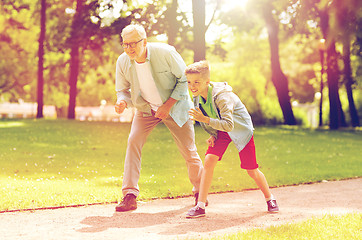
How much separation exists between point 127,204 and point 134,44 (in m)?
1.78

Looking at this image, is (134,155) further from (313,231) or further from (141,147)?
(313,231)

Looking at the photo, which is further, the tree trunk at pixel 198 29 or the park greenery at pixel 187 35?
the park greenery at pixel 187 35

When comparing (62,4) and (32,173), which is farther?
(62,4)

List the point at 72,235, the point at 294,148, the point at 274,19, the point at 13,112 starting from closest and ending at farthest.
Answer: the point at 72,235 < the point at 294,148 < the point at 274,19 < the point at 13,112

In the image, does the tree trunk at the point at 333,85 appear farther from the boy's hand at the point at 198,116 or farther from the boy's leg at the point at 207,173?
the boy's hand at the point at 198,116

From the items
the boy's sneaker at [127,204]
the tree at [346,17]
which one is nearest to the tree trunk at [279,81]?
the tree at [346,17]

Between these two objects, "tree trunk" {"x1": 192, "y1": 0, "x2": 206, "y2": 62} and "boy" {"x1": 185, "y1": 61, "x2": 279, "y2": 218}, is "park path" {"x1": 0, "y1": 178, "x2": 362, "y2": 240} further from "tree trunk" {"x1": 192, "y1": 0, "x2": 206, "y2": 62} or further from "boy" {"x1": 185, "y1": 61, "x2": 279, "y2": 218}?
"tree trunk" {"x1": 192, "y1": 0, "x2": 206, "y2": 62}

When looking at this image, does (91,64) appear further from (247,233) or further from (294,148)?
(247,233)

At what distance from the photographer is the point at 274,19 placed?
27.3 metres

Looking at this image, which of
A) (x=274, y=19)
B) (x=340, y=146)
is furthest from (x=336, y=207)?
(x=274, y=19)

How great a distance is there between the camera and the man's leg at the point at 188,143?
6.34m

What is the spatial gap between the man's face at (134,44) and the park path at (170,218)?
5.66 ft

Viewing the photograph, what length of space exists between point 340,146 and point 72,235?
41.4ft

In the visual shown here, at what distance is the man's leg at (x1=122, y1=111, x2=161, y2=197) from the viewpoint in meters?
6.24
